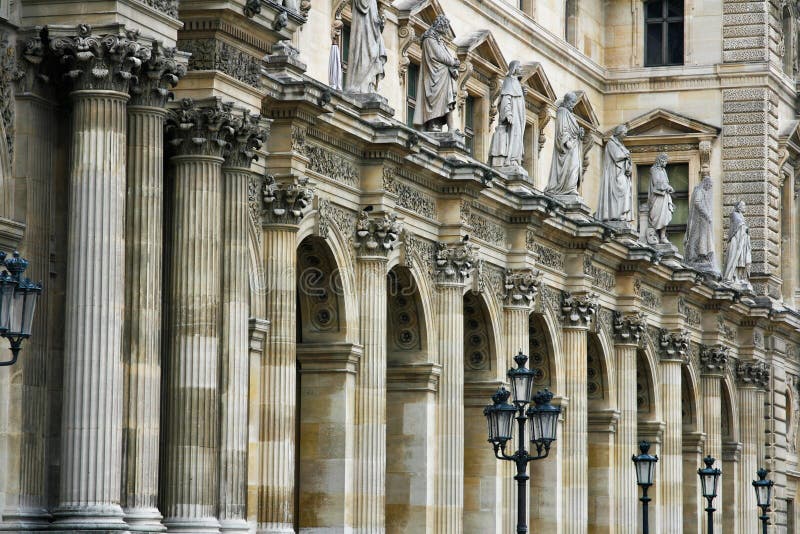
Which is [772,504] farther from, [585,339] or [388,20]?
[388,20]

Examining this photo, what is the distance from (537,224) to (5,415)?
22542 mm

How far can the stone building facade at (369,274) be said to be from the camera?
2641 cm

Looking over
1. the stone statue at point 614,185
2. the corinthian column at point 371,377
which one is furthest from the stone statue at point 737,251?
the corinthian column at point 371,377

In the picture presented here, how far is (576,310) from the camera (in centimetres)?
4975

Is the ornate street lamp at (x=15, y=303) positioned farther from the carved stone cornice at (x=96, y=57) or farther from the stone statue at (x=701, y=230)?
the stone statue at (x=701, y=230)

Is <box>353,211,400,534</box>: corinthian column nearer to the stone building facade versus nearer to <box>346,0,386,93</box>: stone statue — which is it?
the stone building facade

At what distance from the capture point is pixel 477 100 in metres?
51.8

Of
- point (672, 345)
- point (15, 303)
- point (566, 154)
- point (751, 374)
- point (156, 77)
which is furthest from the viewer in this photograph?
→ point (751, 374)

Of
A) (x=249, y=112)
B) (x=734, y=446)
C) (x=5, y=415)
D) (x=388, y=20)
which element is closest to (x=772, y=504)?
(x=734, y=446)

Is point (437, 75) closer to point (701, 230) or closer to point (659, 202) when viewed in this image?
point (659, 202)

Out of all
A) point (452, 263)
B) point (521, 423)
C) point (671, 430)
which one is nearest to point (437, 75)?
point (452, 263)

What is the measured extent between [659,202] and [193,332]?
2853 cm

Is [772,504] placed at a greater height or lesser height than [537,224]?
lesser

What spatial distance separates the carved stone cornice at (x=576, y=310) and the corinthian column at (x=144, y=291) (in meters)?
23.1
